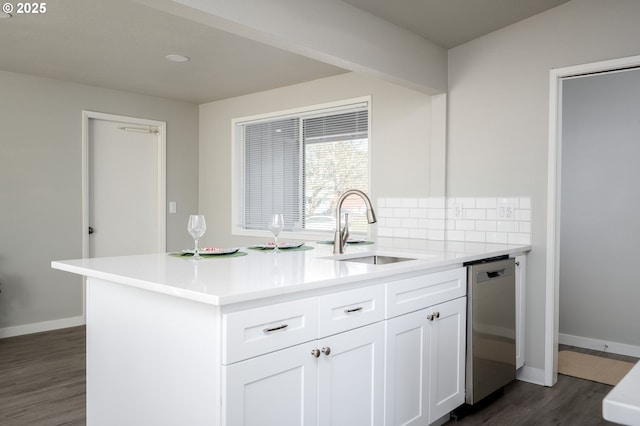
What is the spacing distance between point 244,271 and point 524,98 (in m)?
2.40

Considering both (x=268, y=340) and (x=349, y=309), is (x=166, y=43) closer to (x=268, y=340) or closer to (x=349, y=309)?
(x=349, y=309)

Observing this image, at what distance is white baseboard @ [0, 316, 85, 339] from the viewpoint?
422 cm

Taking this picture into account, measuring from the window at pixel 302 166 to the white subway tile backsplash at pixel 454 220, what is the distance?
299mm

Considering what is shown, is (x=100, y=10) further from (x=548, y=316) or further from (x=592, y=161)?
(x=592, y=161)

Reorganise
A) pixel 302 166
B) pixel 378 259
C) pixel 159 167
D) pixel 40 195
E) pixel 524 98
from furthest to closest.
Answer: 1. pixel 159 167
2. pixel 302 166
3. pixel 40 195
4. pixel 524 98
5. pixel 378 259

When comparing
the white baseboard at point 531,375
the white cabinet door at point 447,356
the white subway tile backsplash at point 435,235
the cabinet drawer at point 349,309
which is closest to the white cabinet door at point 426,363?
the white cabinet door at point 447,356

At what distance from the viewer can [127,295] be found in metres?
1.98

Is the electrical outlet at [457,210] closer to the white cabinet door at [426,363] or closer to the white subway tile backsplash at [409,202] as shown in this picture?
the white subway tile backsplash at [409,202]

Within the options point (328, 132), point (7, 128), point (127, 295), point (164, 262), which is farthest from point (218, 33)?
point (7, 128)

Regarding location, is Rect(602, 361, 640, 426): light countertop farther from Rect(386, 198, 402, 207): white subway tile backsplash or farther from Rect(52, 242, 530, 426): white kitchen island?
Rect(386, 198, 402, 207): white subway tile backsplash

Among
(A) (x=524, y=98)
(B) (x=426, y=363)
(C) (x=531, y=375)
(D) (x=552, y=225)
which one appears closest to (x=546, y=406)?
(C) (x=531, y=375)

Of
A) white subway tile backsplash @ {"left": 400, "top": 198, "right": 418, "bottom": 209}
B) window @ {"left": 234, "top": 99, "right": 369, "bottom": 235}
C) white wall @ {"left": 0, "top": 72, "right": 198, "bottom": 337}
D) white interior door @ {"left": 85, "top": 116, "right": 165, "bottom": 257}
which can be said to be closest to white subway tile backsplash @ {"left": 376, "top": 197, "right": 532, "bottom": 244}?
white subway tile backsplash @ {"left": 400, "top": 198, "right": 418, "bottom": 209}

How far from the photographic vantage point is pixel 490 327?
2.82 metres

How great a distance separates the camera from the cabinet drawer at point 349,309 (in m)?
1.83
